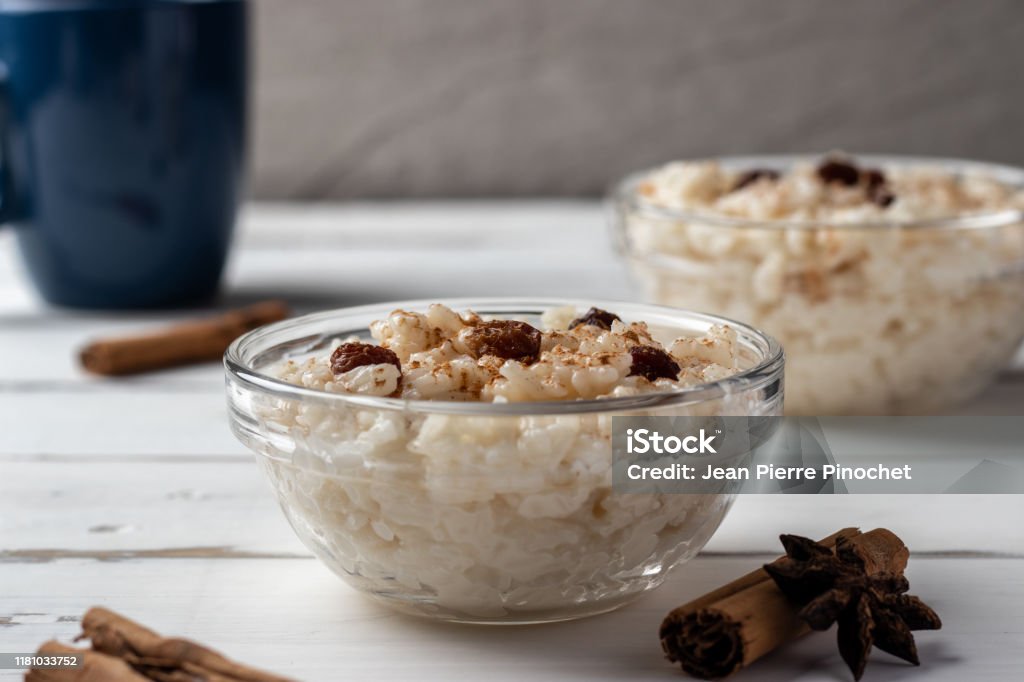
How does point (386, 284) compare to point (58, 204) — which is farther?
point (386, 284)

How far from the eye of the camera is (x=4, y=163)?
205 cm

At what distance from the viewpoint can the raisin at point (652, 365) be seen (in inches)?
38.0

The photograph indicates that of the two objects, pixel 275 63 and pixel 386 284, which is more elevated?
pixel 275 63

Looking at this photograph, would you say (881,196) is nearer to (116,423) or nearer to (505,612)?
(505,612)

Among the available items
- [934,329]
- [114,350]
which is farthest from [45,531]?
[934,329]

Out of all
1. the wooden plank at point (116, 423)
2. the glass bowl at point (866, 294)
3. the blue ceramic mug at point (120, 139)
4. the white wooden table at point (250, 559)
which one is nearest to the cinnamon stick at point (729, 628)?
the white wooden table at point (250, 559)

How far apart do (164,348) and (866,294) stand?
94cm

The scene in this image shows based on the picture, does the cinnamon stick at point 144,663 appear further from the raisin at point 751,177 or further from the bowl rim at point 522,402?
the raisin at point 751,177

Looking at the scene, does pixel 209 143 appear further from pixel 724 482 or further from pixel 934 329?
pixel 724 482

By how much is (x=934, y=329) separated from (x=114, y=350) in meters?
1.05

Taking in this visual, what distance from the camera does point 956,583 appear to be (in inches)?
41.7

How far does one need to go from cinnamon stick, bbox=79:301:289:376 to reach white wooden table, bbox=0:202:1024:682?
0.03 m

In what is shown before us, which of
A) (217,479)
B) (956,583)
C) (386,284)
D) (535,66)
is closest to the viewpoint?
(956,583)

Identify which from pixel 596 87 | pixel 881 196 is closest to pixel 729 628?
pixel 881 196
